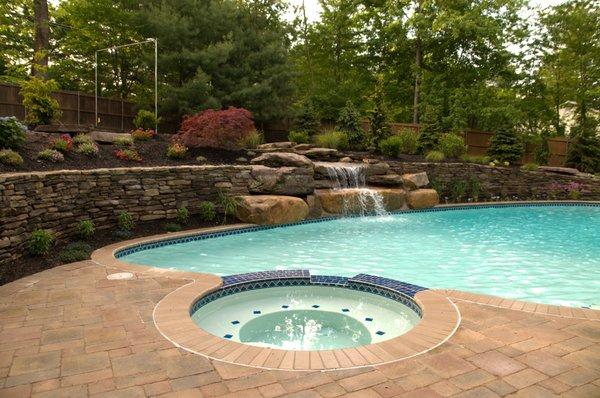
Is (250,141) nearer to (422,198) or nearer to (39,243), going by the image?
(422,198)

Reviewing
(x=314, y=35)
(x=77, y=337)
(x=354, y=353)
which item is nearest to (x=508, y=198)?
(x=314, y=35)

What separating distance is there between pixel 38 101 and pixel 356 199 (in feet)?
27.3

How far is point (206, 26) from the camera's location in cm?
1566

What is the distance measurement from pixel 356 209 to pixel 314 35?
13194 millimetres

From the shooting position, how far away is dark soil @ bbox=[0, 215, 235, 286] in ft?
17.4

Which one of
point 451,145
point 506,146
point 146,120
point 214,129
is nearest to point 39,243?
point 214,129

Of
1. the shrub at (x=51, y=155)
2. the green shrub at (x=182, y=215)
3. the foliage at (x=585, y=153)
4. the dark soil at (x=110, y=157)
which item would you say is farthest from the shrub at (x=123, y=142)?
the foliage at (x=585, y=153)

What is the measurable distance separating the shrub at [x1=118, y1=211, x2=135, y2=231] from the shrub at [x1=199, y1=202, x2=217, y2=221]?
1.59m

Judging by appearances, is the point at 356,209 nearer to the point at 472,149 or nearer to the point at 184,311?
the point at 184,311

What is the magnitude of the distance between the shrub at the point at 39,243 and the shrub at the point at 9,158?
6.28 ft

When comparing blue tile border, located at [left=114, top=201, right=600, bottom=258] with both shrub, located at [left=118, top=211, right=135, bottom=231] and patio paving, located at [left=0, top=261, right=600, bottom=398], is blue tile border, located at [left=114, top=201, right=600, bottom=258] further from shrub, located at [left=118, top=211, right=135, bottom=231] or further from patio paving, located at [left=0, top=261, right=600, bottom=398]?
patio paving, located at [left=0, top=261, right=600, bottom=398]

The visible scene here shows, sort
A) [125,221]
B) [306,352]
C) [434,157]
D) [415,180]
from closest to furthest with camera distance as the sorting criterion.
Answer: [306,352] → [125,221] → [415,180] → [434,157]

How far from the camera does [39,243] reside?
590cm

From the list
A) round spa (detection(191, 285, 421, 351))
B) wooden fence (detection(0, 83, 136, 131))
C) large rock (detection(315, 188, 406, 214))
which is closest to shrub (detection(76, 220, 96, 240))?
round spa (detection(191, 285, 421, 351))
